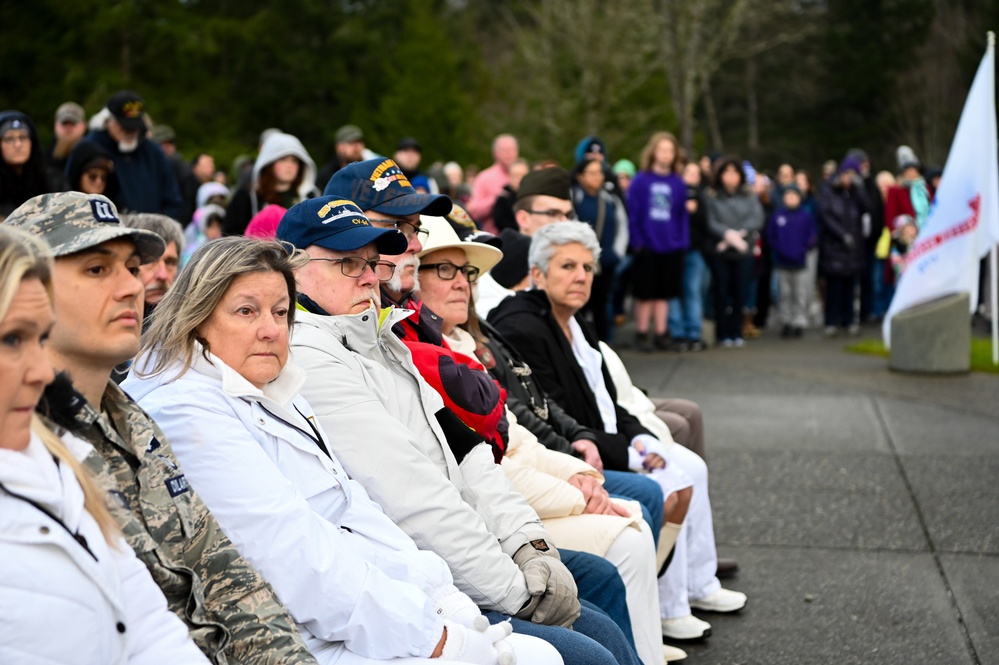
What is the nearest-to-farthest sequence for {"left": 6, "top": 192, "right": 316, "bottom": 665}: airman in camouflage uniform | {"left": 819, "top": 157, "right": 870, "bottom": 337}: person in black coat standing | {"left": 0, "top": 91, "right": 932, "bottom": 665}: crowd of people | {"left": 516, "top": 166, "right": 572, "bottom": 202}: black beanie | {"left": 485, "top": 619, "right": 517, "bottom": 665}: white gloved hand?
{"left": 0, "top": 91, "right": 932, "bottom": 665}: crowd of people, {"left": 6, "top": 192, "right": 316, "bottom": 665}: airman in camouflage uniform, {"left": 485, "top": 619, "right": 517, "bottom": 665}: white gloved hand, {"left": 516, "top": 166, "right": 572, "bottom": 202}: black beanie, {"left": 819, "top": 157, "right": 870, "bottom": 337}: person in black coat standing

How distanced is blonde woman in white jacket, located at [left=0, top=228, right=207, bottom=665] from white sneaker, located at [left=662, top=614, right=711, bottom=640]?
128 inches

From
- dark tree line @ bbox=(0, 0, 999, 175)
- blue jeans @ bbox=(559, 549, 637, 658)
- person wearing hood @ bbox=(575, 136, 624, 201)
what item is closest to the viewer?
blue jeans @ bbox=(559, 549, 637, 658)

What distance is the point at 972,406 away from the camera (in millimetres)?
10047

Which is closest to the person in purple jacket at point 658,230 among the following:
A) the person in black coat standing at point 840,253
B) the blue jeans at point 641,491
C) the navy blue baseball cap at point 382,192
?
the person in black coat standing at point 840,253

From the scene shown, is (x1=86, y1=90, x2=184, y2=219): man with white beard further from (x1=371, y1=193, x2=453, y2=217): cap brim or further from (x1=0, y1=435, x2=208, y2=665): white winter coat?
(x1=0, y1=435, x2=208, y2=665): white winter coat

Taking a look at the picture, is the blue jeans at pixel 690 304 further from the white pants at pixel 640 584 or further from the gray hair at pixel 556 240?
the white pants at pixel 640 584

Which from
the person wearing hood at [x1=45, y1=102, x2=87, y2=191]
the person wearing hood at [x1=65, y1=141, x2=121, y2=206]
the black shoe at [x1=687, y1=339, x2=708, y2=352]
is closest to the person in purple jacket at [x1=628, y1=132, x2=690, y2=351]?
the black shoe at [x1=687, y1=339, x2=708, y2=352]

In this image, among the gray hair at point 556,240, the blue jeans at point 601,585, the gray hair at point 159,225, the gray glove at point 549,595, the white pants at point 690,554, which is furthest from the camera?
the gray hair at point 556,240

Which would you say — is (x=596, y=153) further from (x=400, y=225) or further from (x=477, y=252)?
(x=400, y=225)

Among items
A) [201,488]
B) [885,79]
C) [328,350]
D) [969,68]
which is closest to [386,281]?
[328,350]

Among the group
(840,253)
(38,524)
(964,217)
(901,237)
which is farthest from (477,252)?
(901,237)

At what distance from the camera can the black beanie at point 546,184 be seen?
7473 millimetres

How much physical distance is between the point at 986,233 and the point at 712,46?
16.2m

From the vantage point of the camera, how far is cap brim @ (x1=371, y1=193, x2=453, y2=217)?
4.28 metres
